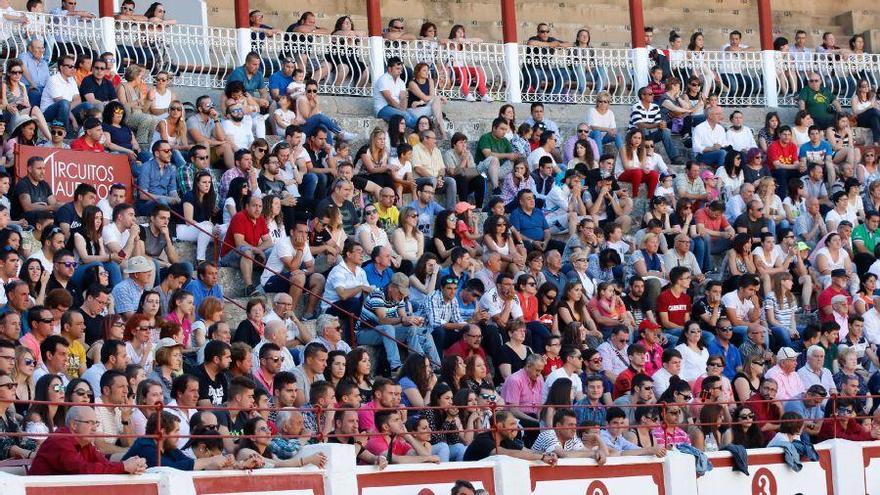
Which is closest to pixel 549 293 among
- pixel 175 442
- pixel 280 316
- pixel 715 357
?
pixel 715 357

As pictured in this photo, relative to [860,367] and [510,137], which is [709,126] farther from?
[860,367]

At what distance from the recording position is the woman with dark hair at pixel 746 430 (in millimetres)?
18750

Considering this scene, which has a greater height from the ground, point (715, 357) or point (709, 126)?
point (709, 126)

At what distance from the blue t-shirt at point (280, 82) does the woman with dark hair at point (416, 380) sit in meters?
5.98

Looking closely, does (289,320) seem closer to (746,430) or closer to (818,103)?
(746,430)

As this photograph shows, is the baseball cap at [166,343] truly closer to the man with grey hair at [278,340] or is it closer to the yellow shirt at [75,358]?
the yellow shirt at [75,358]

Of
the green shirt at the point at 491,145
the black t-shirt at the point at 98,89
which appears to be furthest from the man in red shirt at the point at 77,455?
the green shirt at the point at 491,145

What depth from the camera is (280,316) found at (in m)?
18.6

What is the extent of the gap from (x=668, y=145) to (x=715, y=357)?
6.13 metres

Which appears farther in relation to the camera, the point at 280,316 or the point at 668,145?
the point at 668,145

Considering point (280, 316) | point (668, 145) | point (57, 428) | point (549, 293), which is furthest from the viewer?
point (668, 145)

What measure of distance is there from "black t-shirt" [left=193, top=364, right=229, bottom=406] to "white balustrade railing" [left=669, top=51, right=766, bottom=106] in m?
12.1

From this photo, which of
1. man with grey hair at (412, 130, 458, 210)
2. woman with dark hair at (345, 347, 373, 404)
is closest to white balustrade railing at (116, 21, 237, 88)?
man with grey hair at (412, 130, 458, 210)

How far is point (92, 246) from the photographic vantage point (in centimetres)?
1850
